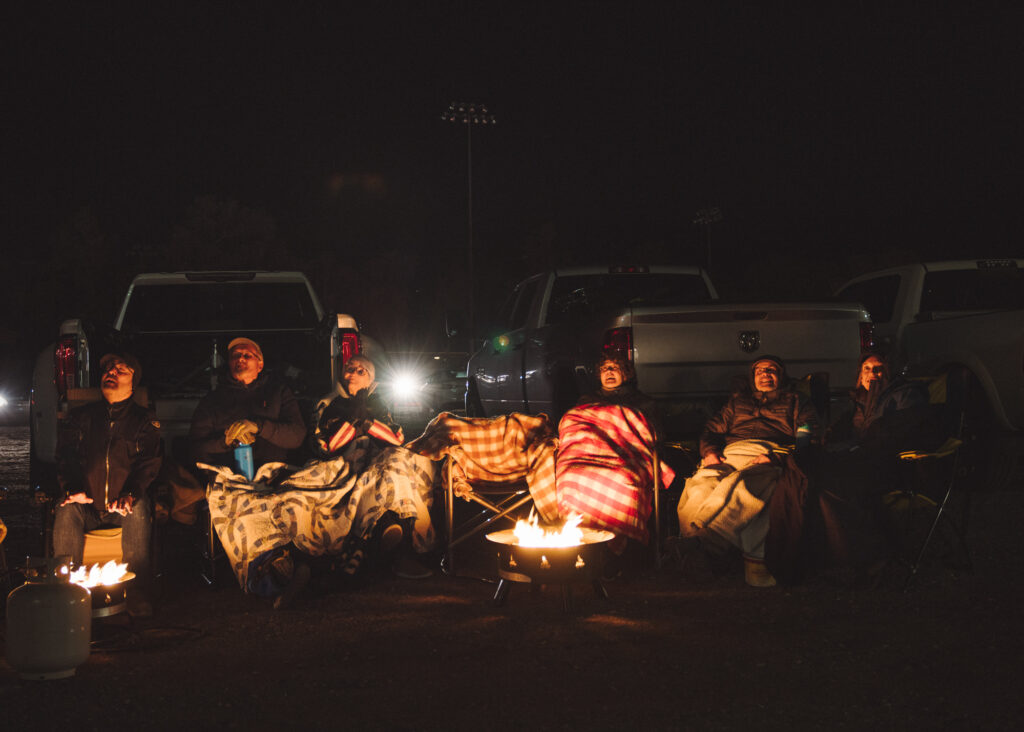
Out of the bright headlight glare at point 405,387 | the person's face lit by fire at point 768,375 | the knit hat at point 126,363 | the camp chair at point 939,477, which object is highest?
the knit hat at point 126,363

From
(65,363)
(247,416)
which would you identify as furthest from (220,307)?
(247,416)

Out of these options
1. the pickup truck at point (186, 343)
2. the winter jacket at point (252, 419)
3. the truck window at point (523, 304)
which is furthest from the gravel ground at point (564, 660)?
the truck window at point (523, 304)

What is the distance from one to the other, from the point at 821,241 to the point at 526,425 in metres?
72.4

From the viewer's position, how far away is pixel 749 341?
25.8 ft

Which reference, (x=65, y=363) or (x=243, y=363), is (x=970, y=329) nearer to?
(x=243, y=363)

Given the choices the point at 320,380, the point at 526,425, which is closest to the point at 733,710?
the point at 526,425

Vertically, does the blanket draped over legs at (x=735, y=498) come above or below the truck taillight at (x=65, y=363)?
below

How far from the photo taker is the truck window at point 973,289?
10.7m

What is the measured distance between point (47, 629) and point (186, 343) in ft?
14.5

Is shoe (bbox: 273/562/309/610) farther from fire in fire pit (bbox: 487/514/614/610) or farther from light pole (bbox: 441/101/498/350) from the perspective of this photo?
light pole (bbox: 441/101/498/350)

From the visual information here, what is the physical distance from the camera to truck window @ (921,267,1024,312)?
35.2ft

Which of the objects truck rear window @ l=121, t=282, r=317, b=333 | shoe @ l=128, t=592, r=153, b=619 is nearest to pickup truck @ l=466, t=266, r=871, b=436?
truck rear window @ l=121, t=282, r=317, b=333

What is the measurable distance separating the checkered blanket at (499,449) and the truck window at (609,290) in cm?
325

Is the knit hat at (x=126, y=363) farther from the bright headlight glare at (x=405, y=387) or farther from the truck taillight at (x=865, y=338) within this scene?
Answer: the bright headlight glare at (x=405, y=387)
